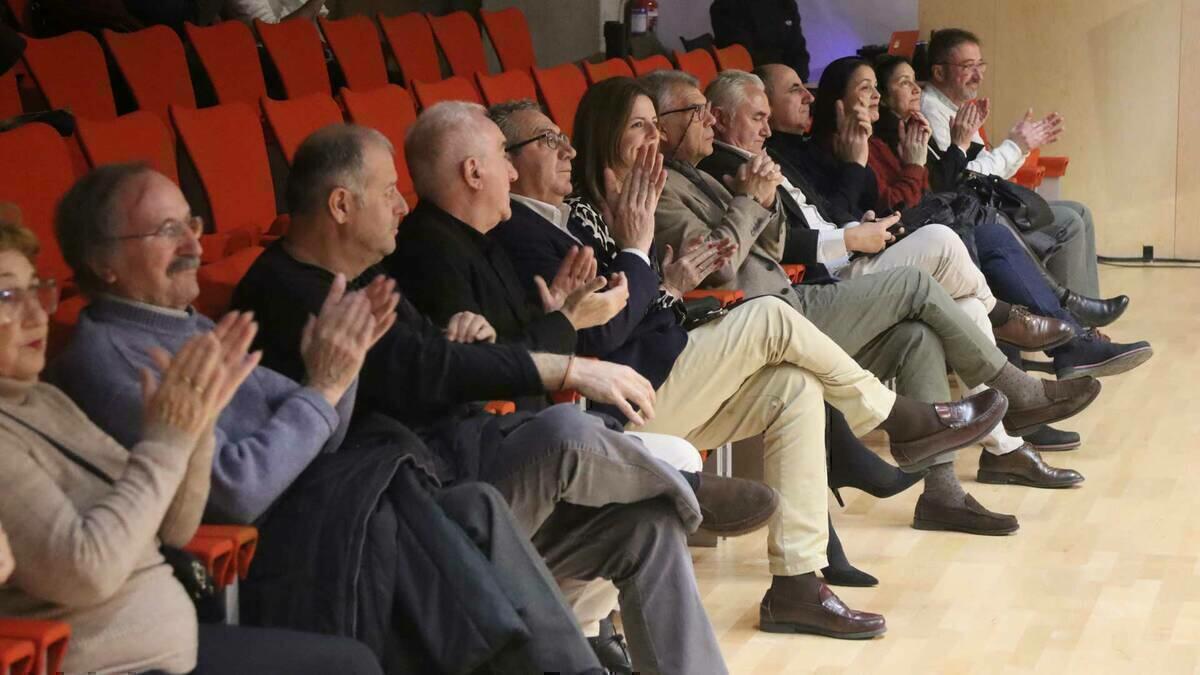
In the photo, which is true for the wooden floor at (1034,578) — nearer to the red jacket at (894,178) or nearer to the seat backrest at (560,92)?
the red jacket at (894,178)

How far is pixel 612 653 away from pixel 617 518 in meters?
0.35

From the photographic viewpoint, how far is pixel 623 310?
2879 millimetres

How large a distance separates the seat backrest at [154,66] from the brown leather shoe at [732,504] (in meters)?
1.90

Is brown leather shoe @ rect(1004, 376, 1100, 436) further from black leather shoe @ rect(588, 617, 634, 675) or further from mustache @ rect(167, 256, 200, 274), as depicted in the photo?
mustache @ rect(167, 256, 200, 274)

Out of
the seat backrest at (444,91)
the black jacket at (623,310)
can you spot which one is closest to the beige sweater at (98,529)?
the black jacket at (623,310)

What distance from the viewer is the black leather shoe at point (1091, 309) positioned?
4672 mm

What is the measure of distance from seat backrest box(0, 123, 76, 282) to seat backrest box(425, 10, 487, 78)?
108 inches

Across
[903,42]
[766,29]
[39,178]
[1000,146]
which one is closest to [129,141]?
[39,178]

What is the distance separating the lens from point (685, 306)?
3131 millimetres

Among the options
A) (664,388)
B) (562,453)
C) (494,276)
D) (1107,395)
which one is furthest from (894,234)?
(562,453)

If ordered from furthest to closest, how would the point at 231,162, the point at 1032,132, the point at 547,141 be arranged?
the point at 1032,132 → the point at 231,162 → the point at 547,141

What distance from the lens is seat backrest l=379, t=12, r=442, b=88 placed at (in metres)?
5.25

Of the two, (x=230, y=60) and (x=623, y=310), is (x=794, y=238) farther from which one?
(x=230, y=60)

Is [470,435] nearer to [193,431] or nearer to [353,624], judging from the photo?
[353,624]
